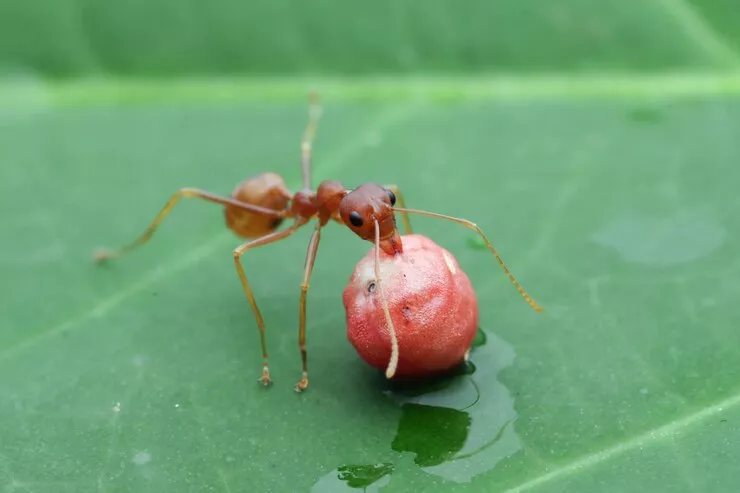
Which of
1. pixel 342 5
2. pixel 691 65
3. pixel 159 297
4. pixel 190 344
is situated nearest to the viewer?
pixel 190 344

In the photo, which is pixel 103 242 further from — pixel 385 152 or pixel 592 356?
pixel 592 356

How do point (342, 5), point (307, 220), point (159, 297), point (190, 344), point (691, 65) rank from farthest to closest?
point (342, 5)
point (691, 65)
point (307, 220)
point (159, 297)
point (190, 344)

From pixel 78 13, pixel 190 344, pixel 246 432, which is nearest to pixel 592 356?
pixel 246 432

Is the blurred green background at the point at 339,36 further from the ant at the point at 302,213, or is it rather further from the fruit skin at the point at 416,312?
the fruit skin at the point at 416,312

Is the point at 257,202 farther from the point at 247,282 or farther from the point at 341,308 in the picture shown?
the point at 341,308

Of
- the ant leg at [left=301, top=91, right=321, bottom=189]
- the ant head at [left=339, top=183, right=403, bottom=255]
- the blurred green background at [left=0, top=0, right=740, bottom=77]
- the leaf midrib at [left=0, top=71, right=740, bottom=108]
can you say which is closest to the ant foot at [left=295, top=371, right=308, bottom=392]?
the ant head at [left=339, top=183, right=403, bottom=255]

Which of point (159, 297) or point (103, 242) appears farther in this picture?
point (103, 242)

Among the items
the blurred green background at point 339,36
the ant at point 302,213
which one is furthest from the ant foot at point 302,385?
the blurred green background at point 339,36
